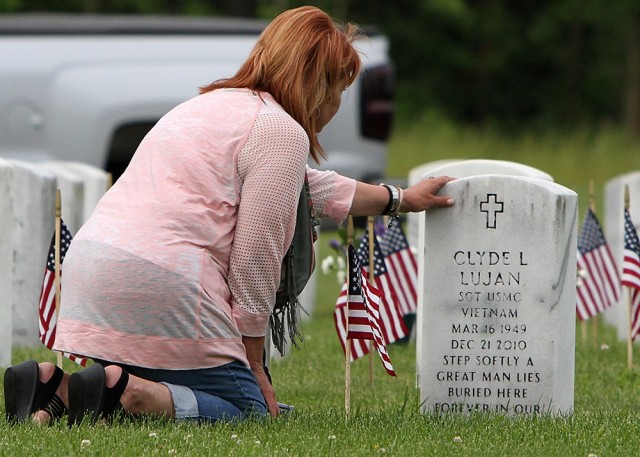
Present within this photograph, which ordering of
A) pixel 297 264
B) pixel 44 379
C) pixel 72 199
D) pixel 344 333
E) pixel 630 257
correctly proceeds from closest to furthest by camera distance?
pixel 44 379 → pixel 297 264 → pixel 344 333 → pixel 630 257 → pixel 72 199

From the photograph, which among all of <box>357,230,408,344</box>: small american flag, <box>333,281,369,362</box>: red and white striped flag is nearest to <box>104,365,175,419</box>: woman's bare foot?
<box>333,281,369,362</box>: red and white striped flag

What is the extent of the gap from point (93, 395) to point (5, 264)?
7.44 ft

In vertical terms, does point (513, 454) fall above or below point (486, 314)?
below

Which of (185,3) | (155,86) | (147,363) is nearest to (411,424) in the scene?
(147,363)

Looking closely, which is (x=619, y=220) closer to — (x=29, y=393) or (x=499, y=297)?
(x=499, y=297)

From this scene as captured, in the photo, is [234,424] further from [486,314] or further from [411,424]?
[486,314]

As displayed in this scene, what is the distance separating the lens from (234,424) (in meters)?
5.50

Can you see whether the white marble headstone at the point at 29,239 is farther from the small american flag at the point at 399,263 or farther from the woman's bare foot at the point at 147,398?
the woman's bare foot at the point at 147,398

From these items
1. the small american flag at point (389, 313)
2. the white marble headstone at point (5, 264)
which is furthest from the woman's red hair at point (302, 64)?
the white marble headstone at point (5, 264)

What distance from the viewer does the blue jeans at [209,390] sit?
5500 millimetres

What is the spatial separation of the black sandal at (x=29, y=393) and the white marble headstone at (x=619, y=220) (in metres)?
4.76

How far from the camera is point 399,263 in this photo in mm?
8305

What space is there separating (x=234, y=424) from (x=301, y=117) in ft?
4.12

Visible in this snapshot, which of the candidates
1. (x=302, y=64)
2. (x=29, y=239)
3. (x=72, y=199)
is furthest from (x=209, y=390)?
(x=72, y=199)
